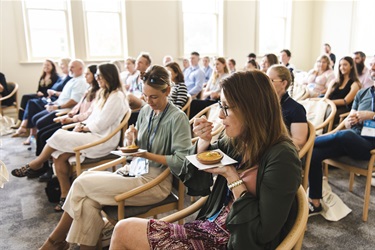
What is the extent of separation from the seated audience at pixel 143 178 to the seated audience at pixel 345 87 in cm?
239

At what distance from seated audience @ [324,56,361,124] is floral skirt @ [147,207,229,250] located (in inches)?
108

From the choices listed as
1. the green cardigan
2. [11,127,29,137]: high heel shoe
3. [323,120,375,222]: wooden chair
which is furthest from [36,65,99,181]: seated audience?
the green cardigan

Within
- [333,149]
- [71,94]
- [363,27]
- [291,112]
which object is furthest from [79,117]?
[363,27]

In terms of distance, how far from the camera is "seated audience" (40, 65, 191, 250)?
165 cm

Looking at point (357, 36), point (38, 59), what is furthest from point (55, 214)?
point (357, 36)

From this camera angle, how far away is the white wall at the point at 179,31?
6.00m

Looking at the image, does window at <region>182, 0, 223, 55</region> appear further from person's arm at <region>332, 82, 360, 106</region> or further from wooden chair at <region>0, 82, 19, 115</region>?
person's arm at <region>332, 82, 360, 106</region>

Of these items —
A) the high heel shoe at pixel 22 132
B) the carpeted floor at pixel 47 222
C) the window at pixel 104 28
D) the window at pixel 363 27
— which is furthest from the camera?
the window at pixel 363 27

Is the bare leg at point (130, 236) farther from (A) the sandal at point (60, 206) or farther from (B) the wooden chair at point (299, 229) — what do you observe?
(A) the sandal at point (60, 206)

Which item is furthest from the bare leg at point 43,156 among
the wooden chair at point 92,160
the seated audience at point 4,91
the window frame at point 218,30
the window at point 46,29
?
the window frame at point 218,30

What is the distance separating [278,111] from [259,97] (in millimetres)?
86

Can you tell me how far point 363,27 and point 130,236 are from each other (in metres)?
8.37

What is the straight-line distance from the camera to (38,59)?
→ 20.9ft

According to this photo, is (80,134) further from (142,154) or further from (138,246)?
(138,246)
